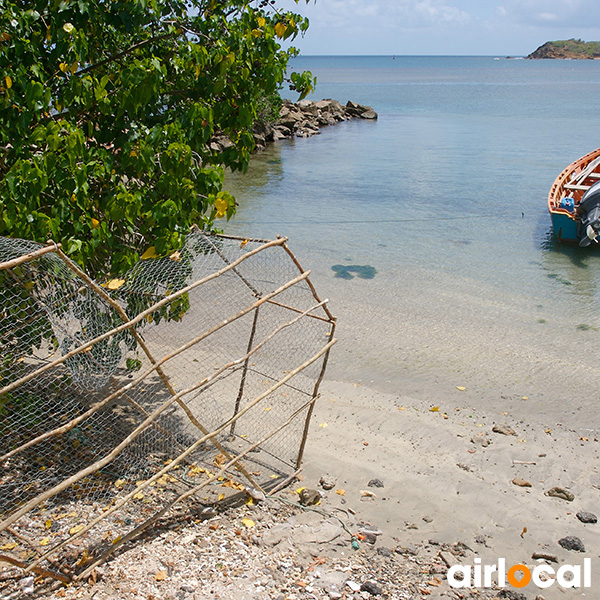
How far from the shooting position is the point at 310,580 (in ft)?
14.5

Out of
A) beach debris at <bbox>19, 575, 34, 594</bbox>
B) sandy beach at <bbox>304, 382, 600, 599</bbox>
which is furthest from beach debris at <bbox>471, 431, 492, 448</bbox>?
beach debris at <bbox>19, 575, 34, 594</bbox>

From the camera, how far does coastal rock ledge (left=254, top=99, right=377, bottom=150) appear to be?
1313 inches

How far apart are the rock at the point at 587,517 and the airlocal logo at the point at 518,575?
0.61 metres

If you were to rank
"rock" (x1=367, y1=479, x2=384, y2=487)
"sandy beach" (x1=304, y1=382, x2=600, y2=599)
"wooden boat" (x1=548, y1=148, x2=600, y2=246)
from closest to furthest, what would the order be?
1. "sandy beach" (x1=304, y1=382, x2=600, y2=599)
2. "rock" (x1=367, y1=479, x2=384, y2=487)
3. "wooden boat" (x1=548, y1=148, x2=600, y2=246)

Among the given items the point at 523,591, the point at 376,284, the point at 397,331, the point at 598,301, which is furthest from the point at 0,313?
the point at 598,301

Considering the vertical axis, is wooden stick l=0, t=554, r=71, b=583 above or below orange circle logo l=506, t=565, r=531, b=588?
above

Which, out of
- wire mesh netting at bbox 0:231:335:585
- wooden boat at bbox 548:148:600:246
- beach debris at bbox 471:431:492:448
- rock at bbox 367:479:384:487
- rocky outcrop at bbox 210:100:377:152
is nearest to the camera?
wire mesh netting at bbox 0:231:335:585

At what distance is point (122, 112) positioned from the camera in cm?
525

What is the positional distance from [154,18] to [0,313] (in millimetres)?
2916

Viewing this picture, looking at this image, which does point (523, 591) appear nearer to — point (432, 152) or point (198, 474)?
point (198, 474)

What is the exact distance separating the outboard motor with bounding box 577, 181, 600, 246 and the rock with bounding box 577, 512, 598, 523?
33.5 ft

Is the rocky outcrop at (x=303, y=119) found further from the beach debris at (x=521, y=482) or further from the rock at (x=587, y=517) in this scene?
the rock at (x=587, y=517)

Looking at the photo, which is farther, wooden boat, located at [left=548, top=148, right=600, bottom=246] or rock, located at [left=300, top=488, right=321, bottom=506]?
wooden boat, located at [left=548, top=148, right=600, bottom=246]

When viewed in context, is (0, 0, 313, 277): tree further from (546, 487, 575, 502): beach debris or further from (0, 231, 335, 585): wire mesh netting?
(546, 487, 575, 502): beach debris
